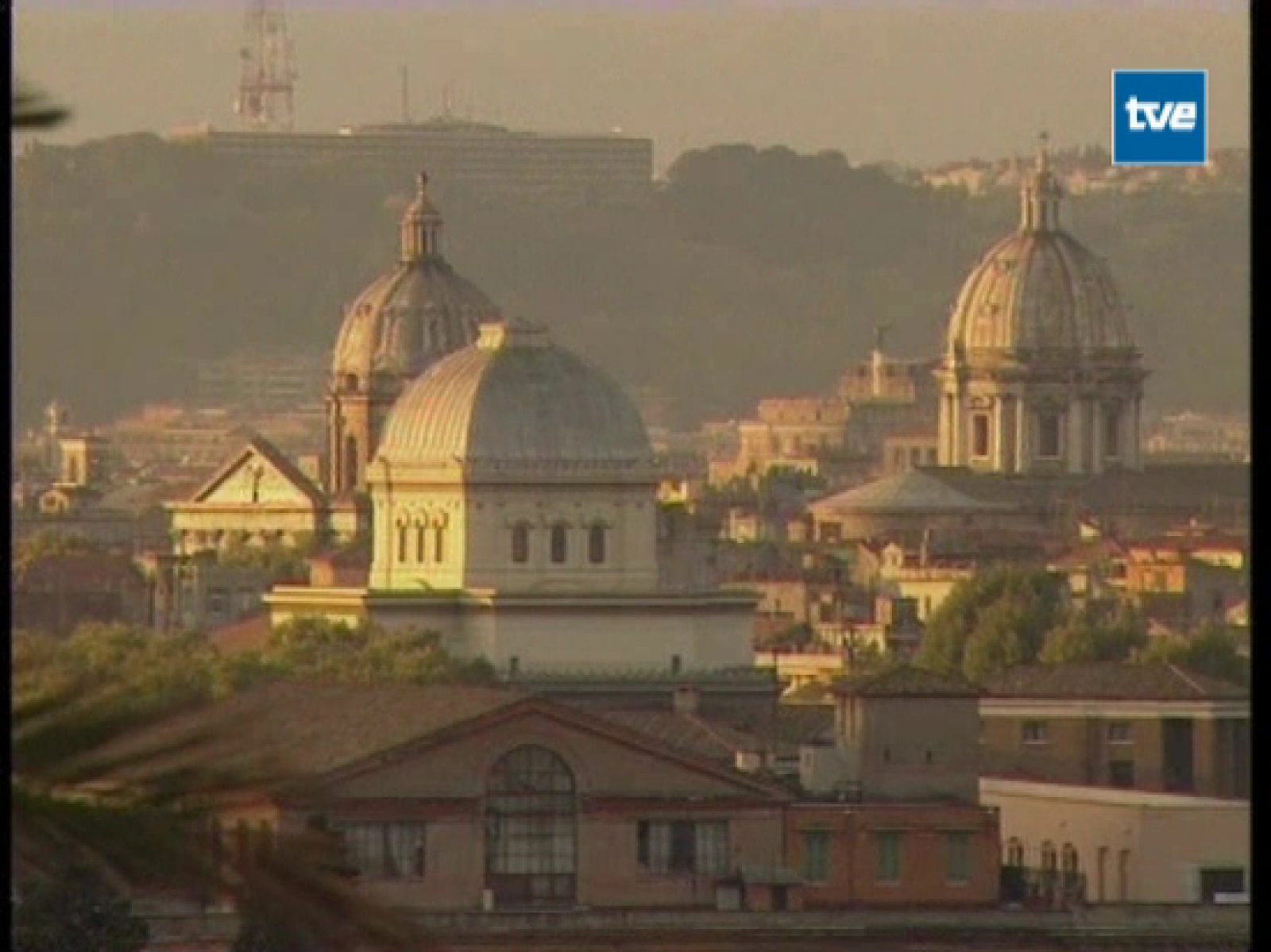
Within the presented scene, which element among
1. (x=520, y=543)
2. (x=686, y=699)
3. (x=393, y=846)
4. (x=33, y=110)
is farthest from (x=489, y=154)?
A: (x=33, y=110)

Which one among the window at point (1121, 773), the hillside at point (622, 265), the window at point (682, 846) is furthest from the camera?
the hillside at point (622, 265)

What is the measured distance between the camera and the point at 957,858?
47344 mm

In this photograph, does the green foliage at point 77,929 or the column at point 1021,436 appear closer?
the green foliage at point 77,929

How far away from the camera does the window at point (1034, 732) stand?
55.1 meters

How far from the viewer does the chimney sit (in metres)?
62.0

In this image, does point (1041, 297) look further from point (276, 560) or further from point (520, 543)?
point (520, 543)

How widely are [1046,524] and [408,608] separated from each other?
3818 centimetres

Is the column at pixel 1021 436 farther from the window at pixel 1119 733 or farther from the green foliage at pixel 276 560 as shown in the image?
the window at pixel 1119 733

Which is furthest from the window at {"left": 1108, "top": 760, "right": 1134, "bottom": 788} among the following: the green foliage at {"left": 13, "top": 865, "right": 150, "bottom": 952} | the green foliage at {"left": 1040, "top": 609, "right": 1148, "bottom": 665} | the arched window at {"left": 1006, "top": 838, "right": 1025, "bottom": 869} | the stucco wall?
the green foliage at {"left": 13, "top": 865, "right": 150, "bottom": 952}

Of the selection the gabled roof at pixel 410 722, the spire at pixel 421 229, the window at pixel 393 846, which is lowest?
the window at pixel 393 846

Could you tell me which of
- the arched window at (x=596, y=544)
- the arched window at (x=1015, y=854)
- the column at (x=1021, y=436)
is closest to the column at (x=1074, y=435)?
the column at (x=1021, y=436)

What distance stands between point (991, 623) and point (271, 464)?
3242cm

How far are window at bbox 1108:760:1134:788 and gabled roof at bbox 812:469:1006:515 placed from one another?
5368 cm

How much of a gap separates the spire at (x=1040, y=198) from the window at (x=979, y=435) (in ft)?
10.8
